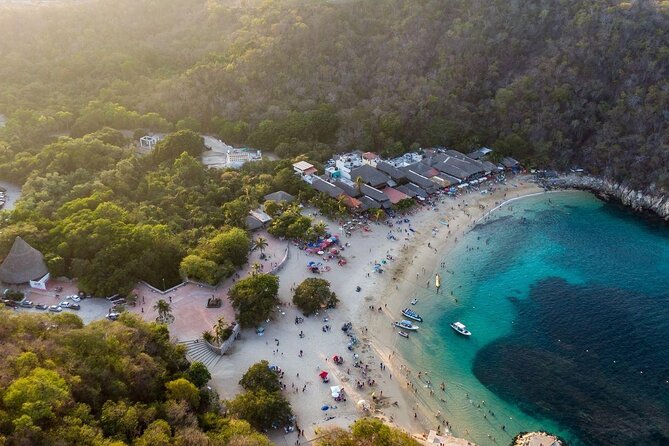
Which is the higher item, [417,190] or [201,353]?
[201,353]

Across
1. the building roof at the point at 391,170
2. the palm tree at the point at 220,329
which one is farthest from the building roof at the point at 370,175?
the palm tree at the point at 220,329

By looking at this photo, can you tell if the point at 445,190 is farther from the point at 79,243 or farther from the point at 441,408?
the point at 79,243

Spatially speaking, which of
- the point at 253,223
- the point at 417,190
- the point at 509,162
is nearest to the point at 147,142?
the point at 253,223

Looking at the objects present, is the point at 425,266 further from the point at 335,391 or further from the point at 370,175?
the point at 335,391

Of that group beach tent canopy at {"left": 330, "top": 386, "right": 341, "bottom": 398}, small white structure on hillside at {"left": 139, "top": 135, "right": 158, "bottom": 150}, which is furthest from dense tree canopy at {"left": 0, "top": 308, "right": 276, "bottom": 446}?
small white structure on hillside at {"left": 139, "top": 135, "right": 158, "bottom": 150}

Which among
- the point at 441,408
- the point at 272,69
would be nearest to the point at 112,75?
the point at 272,69

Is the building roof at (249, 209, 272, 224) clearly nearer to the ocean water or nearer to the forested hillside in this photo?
the forested hillside
